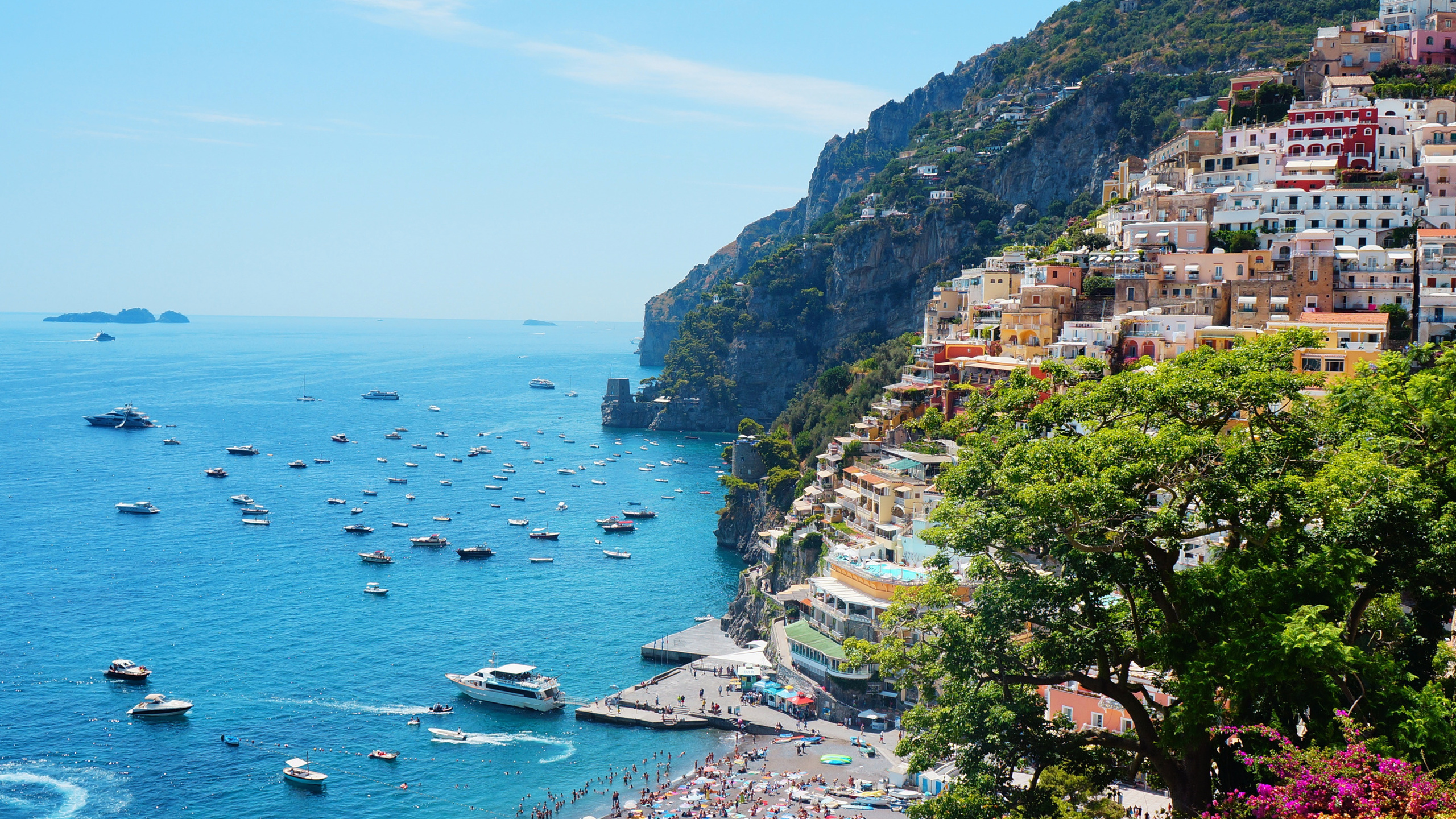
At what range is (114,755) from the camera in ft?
170

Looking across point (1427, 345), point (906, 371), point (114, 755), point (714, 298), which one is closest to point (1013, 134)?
point (714, 298)

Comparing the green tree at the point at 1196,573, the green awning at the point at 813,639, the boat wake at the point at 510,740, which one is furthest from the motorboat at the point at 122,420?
the green tree at the point at 1196,573

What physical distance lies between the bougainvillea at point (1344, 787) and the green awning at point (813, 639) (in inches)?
1217

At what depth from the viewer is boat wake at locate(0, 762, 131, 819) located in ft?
152

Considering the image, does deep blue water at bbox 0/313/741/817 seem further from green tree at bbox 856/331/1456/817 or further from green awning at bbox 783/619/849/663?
green tree at bbox 856/331/1456/817

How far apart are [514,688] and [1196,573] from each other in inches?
1576

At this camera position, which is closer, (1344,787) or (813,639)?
(1344,787)

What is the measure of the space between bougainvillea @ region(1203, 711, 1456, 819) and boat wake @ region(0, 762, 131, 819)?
41692mm

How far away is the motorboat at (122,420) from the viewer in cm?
15200

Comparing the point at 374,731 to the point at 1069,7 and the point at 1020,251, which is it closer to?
the point at 1020,251

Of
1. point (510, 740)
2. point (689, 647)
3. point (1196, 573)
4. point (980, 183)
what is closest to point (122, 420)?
point (980, 183)

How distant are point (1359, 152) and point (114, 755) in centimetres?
6606

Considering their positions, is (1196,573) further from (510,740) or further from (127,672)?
(127,672)

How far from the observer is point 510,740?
53875 millimetres
